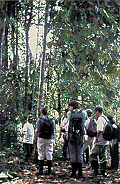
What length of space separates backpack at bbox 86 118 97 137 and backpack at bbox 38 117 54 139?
1498mm

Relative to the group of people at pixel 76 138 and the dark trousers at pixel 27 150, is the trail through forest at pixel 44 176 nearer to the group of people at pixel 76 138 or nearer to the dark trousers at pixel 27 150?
the group of people at pixel 76 138

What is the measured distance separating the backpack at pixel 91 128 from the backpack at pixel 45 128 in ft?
4.92

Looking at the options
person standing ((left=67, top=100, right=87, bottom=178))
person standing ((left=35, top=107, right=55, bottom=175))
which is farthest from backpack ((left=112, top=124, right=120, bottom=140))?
person standing ((left=35, top=107, right=55, bottom=175))

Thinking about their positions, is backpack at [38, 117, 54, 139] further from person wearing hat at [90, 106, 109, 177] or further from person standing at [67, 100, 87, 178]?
person wearing hat at [90, 106, 109, 177]

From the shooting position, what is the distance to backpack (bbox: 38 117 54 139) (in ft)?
25.2

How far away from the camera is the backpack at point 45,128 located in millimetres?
7680

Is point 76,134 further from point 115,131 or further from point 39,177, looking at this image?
point 115,131

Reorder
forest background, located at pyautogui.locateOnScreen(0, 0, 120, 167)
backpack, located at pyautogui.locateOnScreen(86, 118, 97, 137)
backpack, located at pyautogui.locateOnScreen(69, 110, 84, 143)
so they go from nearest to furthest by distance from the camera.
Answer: backpack, located at pyautogui.locateOnScreen(69, 110, 84, 143)
backpack, located at pyautogui.locateOnScreen(86, 118, 97, 137)
forest background, located at pyautogui.locateOnScreen(0, 0, 120, 167)

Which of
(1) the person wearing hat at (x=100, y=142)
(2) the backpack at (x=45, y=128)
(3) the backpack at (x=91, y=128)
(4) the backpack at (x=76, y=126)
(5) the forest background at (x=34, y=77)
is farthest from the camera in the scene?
(5) the forest background at (x=34, y=77)

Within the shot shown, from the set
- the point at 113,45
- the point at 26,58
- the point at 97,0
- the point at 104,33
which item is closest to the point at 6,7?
the point at 97,0

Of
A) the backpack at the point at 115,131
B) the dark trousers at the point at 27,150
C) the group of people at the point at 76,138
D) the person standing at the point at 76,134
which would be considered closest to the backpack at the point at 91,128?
the backpack at the point at 115,131

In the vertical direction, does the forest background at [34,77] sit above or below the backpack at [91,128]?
above

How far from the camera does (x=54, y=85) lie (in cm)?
1548

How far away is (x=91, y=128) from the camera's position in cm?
877
